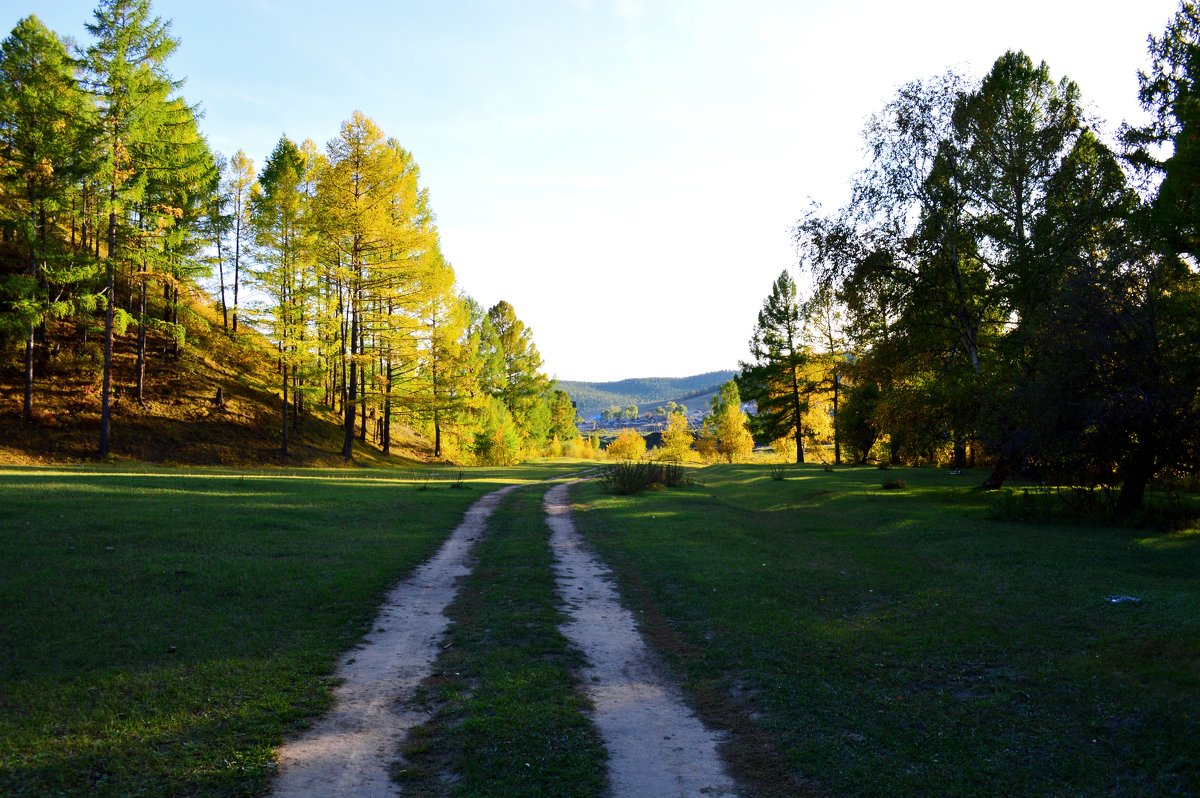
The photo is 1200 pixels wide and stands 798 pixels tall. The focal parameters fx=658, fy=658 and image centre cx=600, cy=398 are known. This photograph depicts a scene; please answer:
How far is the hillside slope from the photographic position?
1155 inches

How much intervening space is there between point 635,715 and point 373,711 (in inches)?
91.0

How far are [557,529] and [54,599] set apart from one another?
10568mm

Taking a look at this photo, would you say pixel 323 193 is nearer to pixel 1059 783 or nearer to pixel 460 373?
pixel 460 373

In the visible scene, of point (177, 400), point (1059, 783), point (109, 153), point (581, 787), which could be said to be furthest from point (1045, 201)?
point (177, 400)

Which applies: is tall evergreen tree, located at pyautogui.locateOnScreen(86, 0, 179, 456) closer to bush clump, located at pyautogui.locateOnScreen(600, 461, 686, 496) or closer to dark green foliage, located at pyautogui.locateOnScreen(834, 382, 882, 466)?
bush clump, located at pyautogui.locateOnScreen(600, 461, 686, 496)

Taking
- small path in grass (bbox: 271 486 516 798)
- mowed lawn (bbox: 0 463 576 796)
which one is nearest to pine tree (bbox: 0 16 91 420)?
mowed lawn (bbox: 0 463 576 796)

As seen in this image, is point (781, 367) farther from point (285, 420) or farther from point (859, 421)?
point (285, 420)

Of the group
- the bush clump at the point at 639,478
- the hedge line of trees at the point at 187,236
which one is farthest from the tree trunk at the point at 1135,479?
the hedge line of trees at the point at 187,236

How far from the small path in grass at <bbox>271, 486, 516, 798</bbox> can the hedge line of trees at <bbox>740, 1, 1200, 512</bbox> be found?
46.8 feet

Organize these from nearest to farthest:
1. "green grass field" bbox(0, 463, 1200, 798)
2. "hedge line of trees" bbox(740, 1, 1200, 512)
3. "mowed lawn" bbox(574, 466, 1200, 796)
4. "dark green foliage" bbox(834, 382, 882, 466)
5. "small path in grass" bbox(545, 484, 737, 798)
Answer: "small path in grass" bbox(545, 484, 737, 798)
"green grass field" bbox(0, 463, 1200, 798)
"mowed lawn" bbox(574, 466, 1200, 796)
"hedge line of trees" bbox(740, 1, 1200, 512)
"dark green foliage" bbox(834, 382, 882, 466)

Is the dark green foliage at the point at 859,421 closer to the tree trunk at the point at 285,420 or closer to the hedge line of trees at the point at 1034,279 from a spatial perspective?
the hedge line of trees at the point at 1034,279

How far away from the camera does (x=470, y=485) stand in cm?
2816

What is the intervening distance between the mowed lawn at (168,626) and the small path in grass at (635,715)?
2.54 m

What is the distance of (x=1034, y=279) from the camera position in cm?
1997
